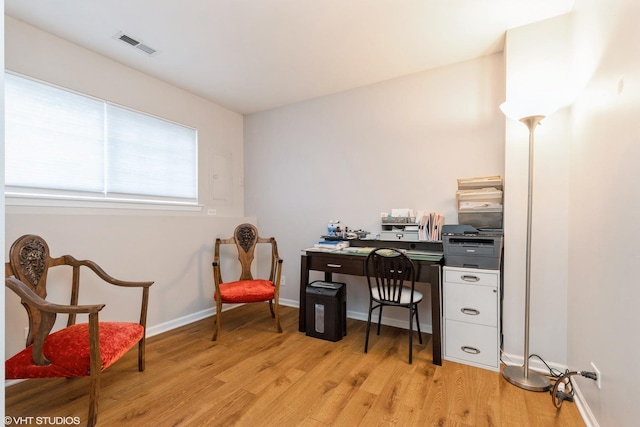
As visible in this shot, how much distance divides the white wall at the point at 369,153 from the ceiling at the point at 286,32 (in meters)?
0.25

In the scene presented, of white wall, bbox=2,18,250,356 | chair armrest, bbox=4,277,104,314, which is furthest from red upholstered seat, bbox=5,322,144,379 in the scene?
white wall, bbox=2,18,250,356

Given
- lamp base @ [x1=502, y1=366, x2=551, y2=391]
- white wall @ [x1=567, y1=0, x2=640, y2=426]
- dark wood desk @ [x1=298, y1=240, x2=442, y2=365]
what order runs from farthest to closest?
1. dark wood desk @ [x1=298, y1=240, x2=442, y2=365]
2. lamp base @ [x1=502, y1=366, x2=551, y2=391]
3. white wall @ [x1=567, y1=0, x2=640, y2=426]

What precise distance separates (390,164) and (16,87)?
123 inches

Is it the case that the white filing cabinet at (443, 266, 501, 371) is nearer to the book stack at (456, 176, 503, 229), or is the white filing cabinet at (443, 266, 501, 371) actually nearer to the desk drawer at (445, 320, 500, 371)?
the desk drawer at (445, 320, 500, 371)

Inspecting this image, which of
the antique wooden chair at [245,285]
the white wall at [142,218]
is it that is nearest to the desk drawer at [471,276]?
the antique wooden chair at [245,285]

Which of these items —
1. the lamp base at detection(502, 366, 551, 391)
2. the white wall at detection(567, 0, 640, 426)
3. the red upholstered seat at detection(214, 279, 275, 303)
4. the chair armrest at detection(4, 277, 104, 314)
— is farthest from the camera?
the red upholstered seat at detection(214, 279, 275, 303)

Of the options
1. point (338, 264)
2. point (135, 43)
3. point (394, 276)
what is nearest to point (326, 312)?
point (338, 264)

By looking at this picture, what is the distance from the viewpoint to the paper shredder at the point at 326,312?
2680mm

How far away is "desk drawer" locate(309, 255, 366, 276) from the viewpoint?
266 centimetres

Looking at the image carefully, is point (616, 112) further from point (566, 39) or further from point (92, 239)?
point (92, 239)

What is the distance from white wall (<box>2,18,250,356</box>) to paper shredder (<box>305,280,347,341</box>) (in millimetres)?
1379

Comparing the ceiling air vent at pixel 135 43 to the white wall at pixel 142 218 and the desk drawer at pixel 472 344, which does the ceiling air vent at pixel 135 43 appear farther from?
the desk drawer at pixel 472 344

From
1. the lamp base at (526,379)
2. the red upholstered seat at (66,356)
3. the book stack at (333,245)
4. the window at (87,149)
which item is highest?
the window at (87,149)

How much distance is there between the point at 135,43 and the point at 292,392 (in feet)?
9.63
